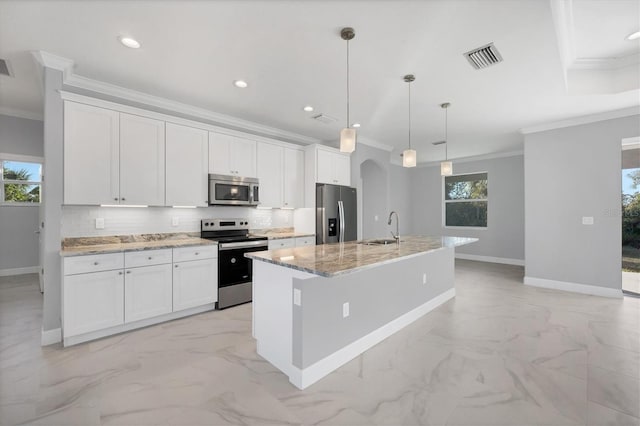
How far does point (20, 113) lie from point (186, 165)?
11.7ft

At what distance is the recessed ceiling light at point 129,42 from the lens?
2367mm

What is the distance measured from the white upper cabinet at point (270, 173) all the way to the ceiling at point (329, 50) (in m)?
0.57

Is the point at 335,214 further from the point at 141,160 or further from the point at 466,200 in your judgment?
the point at 466,200

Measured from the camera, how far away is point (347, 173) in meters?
5.41

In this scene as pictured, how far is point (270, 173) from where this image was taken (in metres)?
4.53

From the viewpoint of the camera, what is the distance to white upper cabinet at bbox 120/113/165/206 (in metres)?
3.16

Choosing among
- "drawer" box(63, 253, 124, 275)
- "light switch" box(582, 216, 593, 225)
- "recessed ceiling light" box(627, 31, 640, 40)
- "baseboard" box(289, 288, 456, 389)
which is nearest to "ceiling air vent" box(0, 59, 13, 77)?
"drawer" box(63, 253, 124, 275)

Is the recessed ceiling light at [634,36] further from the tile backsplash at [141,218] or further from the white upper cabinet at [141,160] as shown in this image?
the white upper cabinet at [141,160]

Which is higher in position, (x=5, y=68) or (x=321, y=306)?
(x=5, y=68)

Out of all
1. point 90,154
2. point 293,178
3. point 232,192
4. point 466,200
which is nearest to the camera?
point 90,154

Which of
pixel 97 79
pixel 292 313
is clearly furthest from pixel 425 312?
pixel 97 79

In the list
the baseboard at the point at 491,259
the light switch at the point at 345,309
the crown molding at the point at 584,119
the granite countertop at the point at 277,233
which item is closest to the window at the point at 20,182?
the granite countertop at the point at 277,233

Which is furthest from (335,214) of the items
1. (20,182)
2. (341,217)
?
(20,182)

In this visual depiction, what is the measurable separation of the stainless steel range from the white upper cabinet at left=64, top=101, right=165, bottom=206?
2.87 ft
